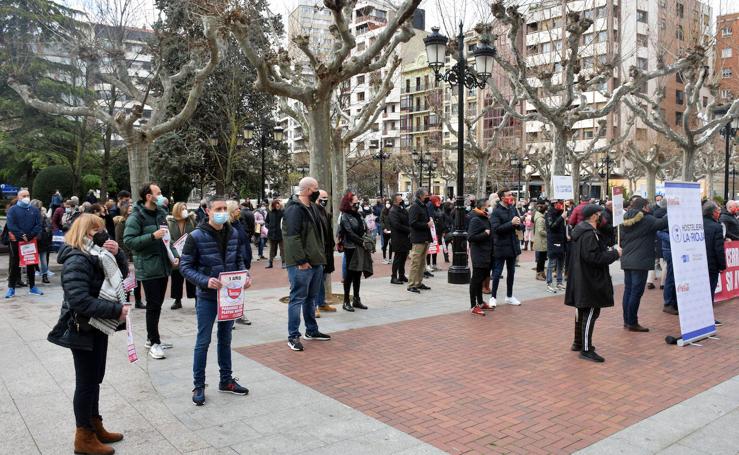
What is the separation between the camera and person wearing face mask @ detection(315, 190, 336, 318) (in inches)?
303

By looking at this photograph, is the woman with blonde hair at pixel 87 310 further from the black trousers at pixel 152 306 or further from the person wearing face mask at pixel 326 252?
the person wearing face mask at pixel 326 252

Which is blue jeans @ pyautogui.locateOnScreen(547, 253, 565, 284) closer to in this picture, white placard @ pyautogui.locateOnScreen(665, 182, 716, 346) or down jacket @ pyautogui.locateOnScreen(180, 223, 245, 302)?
white placard @ pyautogui.locateOnScreen(665, 182, 716, 346)

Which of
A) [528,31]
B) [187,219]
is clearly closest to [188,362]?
[187,219]

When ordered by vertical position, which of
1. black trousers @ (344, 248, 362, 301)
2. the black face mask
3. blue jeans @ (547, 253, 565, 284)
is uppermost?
the black face mask

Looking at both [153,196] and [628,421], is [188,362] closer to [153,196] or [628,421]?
[153,196]

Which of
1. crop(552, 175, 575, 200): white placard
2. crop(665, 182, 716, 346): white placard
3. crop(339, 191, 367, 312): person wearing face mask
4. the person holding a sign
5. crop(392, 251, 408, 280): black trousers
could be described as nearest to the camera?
the person holding a sign

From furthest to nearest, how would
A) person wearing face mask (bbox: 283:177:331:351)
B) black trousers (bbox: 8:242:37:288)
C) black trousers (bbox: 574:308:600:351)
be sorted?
black trousers (bbox: 8:242:37:288) < person wearing face mask (bbox: 283:177:331:351) < black trousers (bbox: 574:308:600:351)

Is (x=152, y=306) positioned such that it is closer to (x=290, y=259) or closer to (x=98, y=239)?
(x=290, y=259)

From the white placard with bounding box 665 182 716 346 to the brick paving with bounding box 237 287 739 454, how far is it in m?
0.31

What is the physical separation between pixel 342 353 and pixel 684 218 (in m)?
4.62

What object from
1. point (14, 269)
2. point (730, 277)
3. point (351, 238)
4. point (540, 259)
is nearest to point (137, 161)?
point (14, 269)

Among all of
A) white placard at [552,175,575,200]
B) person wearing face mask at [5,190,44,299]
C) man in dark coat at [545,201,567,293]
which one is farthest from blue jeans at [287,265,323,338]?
white placard at [552,175,575,200]

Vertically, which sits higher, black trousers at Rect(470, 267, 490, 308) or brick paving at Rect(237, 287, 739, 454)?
black trousers at Rect(470, 267, 490, 308)

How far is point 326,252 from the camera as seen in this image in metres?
7.86
